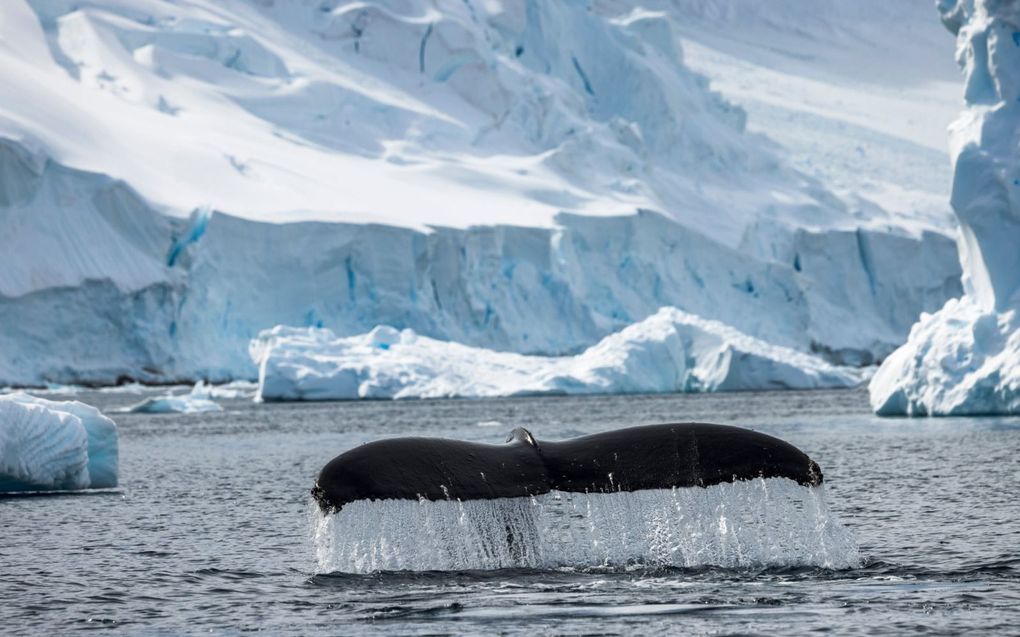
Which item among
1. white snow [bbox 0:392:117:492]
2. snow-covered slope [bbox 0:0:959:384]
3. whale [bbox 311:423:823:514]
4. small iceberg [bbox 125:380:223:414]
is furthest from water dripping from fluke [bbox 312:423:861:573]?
snow-covered slope [bbox 0:0:959:384]

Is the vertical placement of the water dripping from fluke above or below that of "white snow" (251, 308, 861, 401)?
below

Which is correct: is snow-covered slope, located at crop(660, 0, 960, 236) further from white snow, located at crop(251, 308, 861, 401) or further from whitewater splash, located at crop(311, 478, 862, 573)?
whitewater splash, located at crop(311, 478, 862, 573)

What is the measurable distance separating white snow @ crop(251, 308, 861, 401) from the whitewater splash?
32887 mm

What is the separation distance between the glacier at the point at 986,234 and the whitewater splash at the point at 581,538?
55.9ft

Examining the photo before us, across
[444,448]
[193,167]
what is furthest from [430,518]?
[193,167]

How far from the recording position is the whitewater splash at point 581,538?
925 centimetres

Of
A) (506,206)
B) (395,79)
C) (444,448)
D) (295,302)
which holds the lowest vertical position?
(444,448)

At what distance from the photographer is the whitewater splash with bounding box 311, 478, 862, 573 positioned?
9.25 meters

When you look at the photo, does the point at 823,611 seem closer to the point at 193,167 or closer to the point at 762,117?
the point at 193,167

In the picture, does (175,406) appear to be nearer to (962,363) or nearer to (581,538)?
(962,363)

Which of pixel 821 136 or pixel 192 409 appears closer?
pixel 192 409

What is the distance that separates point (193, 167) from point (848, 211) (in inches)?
1382

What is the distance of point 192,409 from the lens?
42219mm

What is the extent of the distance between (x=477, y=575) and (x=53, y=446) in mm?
9853
